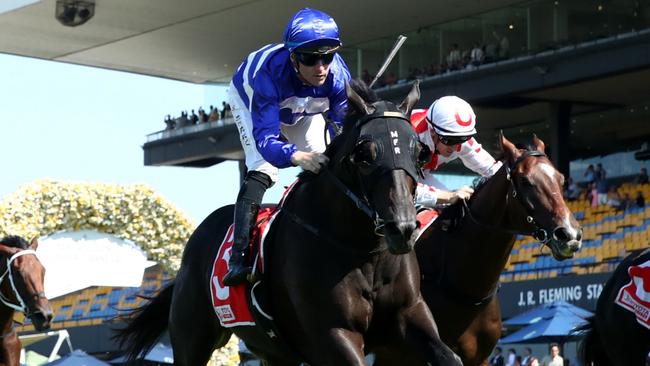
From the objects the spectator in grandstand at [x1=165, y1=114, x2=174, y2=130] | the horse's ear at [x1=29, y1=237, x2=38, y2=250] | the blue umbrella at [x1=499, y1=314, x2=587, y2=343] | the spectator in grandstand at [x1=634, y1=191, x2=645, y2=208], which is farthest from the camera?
the spectator in grandstand at [x1=165, y1=114, x2=174, y2=130]

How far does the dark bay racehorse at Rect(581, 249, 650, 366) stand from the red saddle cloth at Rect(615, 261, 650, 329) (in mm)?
54

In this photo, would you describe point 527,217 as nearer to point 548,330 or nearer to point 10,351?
point 10,351

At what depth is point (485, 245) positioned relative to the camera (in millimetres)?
6707

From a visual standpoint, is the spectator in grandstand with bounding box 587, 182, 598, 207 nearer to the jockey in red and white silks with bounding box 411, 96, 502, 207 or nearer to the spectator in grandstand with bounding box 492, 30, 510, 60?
the spectator in grandstand with bounding box 492, 30, 510, 60

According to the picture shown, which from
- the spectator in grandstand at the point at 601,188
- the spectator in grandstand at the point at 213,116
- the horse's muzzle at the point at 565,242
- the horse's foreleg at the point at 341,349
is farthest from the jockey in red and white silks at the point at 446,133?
the spectator in grandstand at the point at 213,116

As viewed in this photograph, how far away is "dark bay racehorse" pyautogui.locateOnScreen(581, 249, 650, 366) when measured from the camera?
305 inches

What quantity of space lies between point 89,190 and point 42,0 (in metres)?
18.6

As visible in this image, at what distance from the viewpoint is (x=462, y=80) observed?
2772 centimetres

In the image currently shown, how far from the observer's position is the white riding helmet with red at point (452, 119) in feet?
22.8

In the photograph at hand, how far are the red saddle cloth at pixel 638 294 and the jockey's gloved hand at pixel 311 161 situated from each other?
2971 mm

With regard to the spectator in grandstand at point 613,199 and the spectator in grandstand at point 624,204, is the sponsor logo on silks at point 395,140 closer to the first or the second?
the spectator in grandstand at point 624,204

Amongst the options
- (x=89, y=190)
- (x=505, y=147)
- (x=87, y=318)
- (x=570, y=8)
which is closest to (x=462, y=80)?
(x=570, y=8)

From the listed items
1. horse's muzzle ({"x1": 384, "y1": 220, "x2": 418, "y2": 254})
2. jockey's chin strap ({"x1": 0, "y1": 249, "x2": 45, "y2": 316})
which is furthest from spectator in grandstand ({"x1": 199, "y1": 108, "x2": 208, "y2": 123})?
horse's muzzle ({"x1": 384, "y1": 220, "x2": 418, "y2": 254})

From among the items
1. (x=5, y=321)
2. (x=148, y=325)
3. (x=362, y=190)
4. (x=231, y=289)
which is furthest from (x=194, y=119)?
(x=362, y=190)
